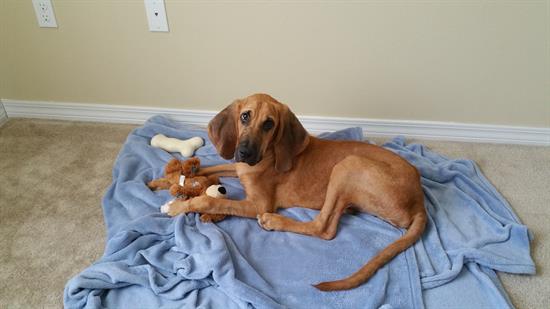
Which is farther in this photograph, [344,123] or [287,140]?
[344,123]

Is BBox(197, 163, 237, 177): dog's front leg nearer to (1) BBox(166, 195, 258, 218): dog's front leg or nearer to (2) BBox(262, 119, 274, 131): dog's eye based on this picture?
(1) BBox(166, 195, 258, 218): dog's front leg

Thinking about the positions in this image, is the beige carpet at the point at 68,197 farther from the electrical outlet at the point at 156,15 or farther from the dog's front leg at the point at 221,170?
the electrical outlet at the point at 156,15

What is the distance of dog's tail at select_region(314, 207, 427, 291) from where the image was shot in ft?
6.12

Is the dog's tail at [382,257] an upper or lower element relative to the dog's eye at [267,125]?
lower

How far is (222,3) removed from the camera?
278 cm

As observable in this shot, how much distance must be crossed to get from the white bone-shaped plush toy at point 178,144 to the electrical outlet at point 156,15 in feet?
2.62

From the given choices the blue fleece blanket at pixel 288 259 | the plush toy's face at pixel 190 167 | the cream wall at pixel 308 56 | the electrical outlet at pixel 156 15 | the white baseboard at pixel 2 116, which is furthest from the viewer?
the white baseboard at pixel 2 116

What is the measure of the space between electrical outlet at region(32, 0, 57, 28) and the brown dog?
1.72m

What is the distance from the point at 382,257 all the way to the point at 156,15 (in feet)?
7.37

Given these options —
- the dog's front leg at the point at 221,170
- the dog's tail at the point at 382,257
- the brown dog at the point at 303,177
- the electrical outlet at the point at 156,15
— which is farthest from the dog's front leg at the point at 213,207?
the electrical outlet at the point at 156,15

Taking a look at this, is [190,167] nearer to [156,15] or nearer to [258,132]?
[258,132]

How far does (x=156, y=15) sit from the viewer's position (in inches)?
113

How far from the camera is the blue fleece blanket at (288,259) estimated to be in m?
1.85

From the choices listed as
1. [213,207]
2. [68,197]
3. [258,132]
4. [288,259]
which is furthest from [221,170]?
[68,197]
